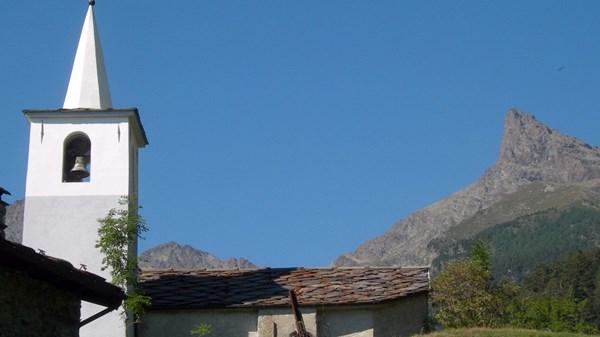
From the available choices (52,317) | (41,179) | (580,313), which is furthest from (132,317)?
(580,313)

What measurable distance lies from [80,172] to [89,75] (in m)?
2.93

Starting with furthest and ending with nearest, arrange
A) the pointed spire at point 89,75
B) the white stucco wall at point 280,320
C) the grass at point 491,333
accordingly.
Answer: the pointed spire at point 89,75 → the grass at point 491,333 → the white stucco wall at point 280,320

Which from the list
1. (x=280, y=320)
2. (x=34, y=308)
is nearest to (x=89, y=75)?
(x=280, y=320)

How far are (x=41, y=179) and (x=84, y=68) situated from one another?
11.7 ft

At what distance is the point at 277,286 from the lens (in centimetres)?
2548

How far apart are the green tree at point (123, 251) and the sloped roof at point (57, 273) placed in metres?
5.72

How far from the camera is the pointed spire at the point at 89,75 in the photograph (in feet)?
82.0

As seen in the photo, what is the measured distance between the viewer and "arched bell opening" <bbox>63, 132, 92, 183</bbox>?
79.3ft

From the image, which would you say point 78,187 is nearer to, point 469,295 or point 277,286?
point 277,286

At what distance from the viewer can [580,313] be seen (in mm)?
64062

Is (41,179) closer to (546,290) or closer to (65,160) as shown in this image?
(65,160)

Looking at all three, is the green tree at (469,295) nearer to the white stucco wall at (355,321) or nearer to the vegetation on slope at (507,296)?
the vegetation on slope at (507,296)

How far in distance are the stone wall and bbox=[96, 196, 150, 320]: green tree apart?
693cm

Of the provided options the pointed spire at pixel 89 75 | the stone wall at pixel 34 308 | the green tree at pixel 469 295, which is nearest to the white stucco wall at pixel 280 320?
the pointed spire at pixel 89 75
